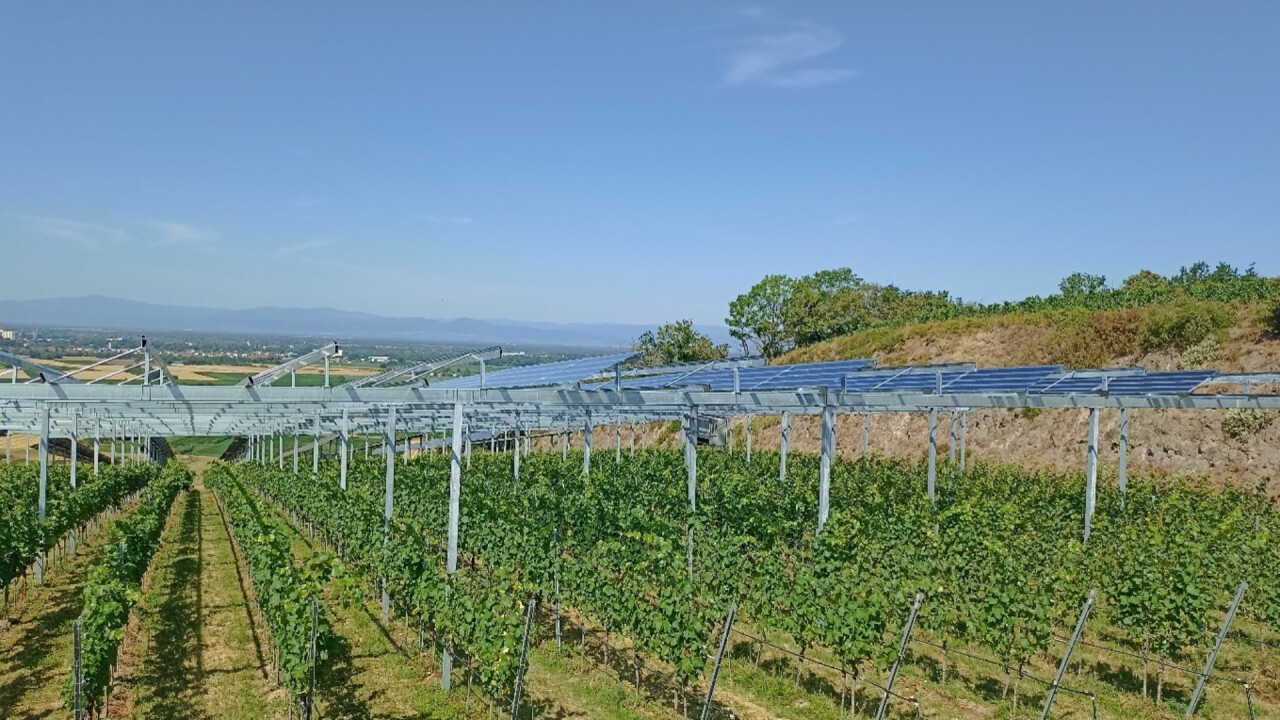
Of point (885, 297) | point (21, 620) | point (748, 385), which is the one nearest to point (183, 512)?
point (21, 620)

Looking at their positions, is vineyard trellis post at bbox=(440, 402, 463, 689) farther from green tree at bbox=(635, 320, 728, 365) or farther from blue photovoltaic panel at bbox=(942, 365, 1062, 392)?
green tree at bbox=(635, 320, 728, 365)

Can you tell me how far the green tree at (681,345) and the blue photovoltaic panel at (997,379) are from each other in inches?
1918

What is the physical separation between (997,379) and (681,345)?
171 feet

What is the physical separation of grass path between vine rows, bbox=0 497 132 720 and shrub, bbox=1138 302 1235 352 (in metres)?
37.1

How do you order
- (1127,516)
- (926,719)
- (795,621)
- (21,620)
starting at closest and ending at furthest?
1. (926,719)
2. (795,621)
3. (21,620)
4. (1127,516)

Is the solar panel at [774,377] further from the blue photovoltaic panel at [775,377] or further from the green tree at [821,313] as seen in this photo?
the green tree at [821,313]

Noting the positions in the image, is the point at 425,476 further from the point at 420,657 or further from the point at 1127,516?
the point at 1127,516

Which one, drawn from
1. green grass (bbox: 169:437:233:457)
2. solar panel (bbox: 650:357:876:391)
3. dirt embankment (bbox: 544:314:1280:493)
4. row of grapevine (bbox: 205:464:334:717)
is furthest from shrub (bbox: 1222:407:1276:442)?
green grass (bbox: 169:437:233:457)

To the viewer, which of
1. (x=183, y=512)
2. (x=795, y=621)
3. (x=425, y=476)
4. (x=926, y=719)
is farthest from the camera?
(x=183, y=512)

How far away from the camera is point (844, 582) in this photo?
11.1 m

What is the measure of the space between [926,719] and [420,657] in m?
7.01

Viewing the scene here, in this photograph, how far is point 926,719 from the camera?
10250mm

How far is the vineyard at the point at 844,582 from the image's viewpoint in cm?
1058

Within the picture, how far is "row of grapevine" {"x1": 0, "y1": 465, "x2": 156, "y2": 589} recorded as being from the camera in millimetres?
14508
